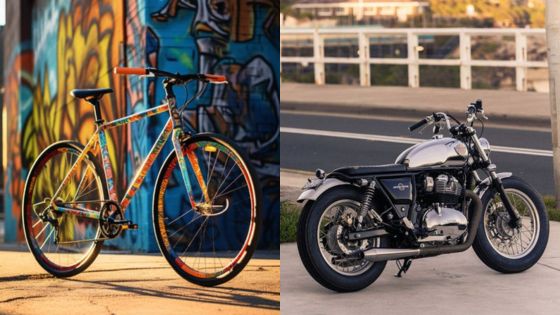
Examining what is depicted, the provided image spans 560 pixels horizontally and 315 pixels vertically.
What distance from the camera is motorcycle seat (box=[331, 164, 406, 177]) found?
7.27 metres

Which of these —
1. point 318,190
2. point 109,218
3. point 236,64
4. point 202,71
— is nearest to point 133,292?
point 109,218

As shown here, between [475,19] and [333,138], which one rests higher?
[475,19]

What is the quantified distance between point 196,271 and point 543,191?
864 centimetres

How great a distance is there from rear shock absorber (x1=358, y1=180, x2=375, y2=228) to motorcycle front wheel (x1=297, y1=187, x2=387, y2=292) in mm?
41

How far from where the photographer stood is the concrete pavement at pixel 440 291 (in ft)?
22.5

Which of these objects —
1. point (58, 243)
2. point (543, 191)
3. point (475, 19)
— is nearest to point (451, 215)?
point (58, 243)

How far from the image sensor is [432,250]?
24.8ft

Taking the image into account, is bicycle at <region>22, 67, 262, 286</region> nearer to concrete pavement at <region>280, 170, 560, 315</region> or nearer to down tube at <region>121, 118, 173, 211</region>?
down tube at <region>121, 118, 173, 211</region>

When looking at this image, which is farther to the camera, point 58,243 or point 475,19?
point 475,19

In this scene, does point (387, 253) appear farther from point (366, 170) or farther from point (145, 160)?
point (145, 160)

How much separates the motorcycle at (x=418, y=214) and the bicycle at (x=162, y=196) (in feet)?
1.82

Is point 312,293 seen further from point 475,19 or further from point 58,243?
point 475,19

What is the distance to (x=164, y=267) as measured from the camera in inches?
304

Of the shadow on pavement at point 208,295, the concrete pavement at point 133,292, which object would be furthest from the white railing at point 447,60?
the shadow on pavement at point 208,295
